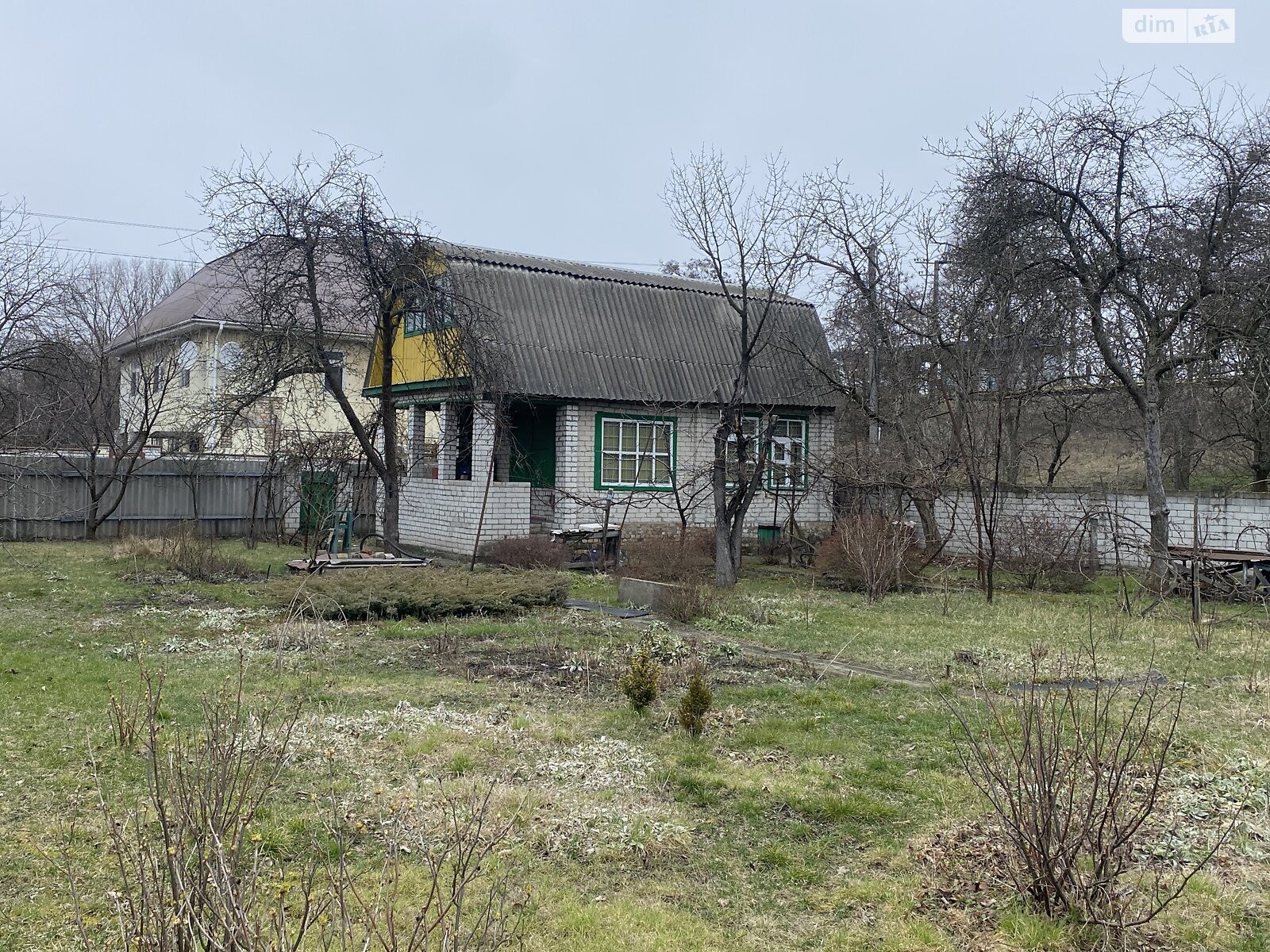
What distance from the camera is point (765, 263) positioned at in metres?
15.7

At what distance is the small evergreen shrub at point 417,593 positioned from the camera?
11.2 meters

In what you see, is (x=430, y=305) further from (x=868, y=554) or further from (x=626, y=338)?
(x=868, y=554)

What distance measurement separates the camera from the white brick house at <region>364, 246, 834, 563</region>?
18.5 meters

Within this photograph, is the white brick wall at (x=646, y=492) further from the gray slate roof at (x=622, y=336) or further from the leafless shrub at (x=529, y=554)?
the leafless shrub at (x=529, y=554)

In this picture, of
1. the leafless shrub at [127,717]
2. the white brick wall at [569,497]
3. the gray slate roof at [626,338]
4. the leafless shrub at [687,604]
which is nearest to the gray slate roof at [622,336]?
the gray slate roof at [626,338]

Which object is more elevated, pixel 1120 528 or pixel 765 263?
pixel 765 263

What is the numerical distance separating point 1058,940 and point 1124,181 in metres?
13.8

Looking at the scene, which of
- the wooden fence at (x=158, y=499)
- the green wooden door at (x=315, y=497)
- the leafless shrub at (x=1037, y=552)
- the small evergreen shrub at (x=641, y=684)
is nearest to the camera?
the small evergreen shrub at (x=641, y=684)

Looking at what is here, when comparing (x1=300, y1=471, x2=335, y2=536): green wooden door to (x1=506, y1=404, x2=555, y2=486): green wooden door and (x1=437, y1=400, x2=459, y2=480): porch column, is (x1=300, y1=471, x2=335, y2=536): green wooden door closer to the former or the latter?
(x1=437, y1=400, x2=459, y2=480): porch column

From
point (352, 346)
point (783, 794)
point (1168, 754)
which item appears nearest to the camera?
point (783, 794)

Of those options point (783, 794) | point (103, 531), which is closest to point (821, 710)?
point (783, 794)

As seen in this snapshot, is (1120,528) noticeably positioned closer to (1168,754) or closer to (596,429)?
(596,429)

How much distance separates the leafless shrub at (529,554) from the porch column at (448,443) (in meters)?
3.57

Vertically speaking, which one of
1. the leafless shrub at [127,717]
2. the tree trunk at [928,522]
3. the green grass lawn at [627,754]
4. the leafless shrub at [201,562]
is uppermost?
the tree trunk at [928,522]
